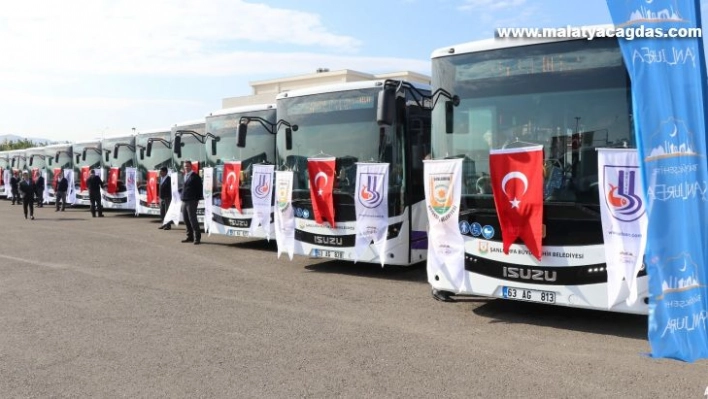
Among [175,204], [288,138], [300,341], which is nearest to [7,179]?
[175,204]

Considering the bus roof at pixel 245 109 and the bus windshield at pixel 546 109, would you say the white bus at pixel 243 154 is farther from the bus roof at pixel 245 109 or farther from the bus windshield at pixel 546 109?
the bus windshield at pixel 546 109

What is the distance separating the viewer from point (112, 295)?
8250mm

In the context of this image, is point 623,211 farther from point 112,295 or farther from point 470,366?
point 112,295

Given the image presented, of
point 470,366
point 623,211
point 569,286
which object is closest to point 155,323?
point 470,366

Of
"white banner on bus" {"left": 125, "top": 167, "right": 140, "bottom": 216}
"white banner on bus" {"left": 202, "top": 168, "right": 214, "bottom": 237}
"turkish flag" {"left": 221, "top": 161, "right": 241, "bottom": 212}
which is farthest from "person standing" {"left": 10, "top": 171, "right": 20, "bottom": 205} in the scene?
"turkish flag" {"left": 221, "top": 161, "right": 241, "bottom": 212}

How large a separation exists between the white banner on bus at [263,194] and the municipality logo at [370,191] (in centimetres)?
299

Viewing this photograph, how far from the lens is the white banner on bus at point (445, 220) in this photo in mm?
6984

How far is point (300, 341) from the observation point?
19.6ft

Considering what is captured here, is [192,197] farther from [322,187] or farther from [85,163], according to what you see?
[85,163]

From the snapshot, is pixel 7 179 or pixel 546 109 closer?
pixel 546 109

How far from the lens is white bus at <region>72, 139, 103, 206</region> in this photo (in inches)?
968

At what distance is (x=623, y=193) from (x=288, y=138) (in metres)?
6.21

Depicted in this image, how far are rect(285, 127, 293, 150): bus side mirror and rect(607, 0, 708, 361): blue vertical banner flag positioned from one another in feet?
21.5

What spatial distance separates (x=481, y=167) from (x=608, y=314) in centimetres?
235
